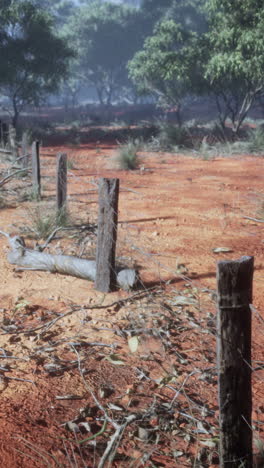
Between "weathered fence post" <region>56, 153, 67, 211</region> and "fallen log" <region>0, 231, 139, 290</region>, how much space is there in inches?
60.6

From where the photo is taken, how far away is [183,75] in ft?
64.1

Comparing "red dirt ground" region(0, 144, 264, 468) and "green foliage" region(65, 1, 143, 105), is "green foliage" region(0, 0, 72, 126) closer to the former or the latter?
"red dirt ground" region(0, 144, 264, 468)

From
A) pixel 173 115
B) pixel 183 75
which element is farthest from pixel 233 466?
pixel 173 115

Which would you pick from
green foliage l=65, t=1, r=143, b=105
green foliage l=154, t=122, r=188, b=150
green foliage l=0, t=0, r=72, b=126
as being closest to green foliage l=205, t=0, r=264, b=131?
green foliage l=154, t=122, r=188, b=150

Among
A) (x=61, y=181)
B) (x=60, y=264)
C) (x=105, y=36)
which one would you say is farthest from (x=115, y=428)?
(x=105, y=36)

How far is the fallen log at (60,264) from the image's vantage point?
4.51 metres

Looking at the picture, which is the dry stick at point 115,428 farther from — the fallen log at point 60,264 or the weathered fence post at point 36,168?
the weathered fence post at point 36,168

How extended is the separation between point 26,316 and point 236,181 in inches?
327

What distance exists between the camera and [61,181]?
6652mm

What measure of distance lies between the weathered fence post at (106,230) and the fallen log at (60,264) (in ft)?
0.49

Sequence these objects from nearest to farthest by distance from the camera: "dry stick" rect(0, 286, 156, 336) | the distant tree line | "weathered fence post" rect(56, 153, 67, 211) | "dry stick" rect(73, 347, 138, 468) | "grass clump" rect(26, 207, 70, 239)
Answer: "dry stick" rect(73, 347, 138, 468), "dry stick" rect(0, 286, 156, 336), "grass clump" rect(26, 207, 70, 239), "weathered fence post" rect(56, 153, 67, 211), the distant tree line

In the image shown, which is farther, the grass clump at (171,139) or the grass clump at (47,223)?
the grass clump at (171,139)

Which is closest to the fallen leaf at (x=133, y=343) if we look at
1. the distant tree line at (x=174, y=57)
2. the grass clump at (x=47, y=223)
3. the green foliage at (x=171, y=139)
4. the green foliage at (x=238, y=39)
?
the grass clump at (x=47, y=223)

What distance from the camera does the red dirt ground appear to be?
254cm
